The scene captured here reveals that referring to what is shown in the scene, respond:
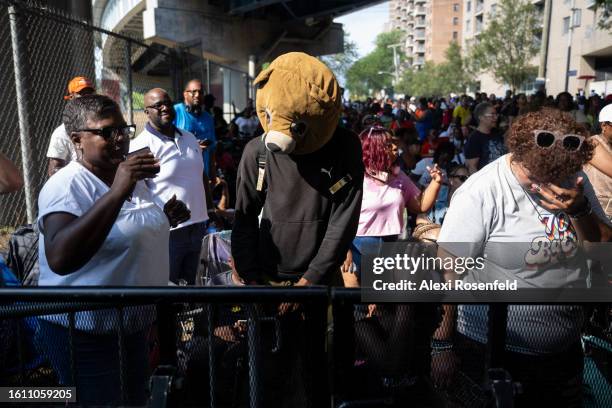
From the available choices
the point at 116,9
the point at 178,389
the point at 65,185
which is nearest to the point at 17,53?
the point at 65,185

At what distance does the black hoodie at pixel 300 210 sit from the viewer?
92.4 inches

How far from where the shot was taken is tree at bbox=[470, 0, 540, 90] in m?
40.1

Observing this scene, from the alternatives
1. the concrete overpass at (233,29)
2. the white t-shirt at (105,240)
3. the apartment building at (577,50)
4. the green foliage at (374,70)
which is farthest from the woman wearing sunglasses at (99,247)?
the green foliage at (374,70)

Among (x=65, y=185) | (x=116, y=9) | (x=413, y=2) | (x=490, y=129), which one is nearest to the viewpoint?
(x=65, y=185)

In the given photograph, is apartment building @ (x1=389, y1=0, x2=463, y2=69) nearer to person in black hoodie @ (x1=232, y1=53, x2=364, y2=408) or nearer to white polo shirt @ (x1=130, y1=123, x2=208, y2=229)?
white polo shirt @ (x1=130, y1=123, x2=208, y2=229)

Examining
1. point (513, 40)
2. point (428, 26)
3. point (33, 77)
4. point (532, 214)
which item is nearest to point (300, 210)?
point (532, 214)

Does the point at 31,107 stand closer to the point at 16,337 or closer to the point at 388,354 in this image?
→ the point at 16,337

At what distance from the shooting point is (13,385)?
170cm

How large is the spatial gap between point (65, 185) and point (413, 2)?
13980 centimetres

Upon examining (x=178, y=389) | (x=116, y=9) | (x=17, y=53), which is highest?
(x=116, y=9)

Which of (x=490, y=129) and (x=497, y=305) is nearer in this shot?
Answer: (x=497, y=305)

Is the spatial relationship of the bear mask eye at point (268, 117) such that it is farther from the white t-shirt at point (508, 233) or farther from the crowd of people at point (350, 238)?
the white t-shirt at point (508, 233)

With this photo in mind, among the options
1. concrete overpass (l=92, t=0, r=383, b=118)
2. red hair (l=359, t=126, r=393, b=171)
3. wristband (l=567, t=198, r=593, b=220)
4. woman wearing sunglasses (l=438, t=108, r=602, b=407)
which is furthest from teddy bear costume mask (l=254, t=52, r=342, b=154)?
concrete overpass (l=92, t=0, r=383, b=118)

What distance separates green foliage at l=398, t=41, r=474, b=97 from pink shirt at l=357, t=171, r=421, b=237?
56149 millimetres
